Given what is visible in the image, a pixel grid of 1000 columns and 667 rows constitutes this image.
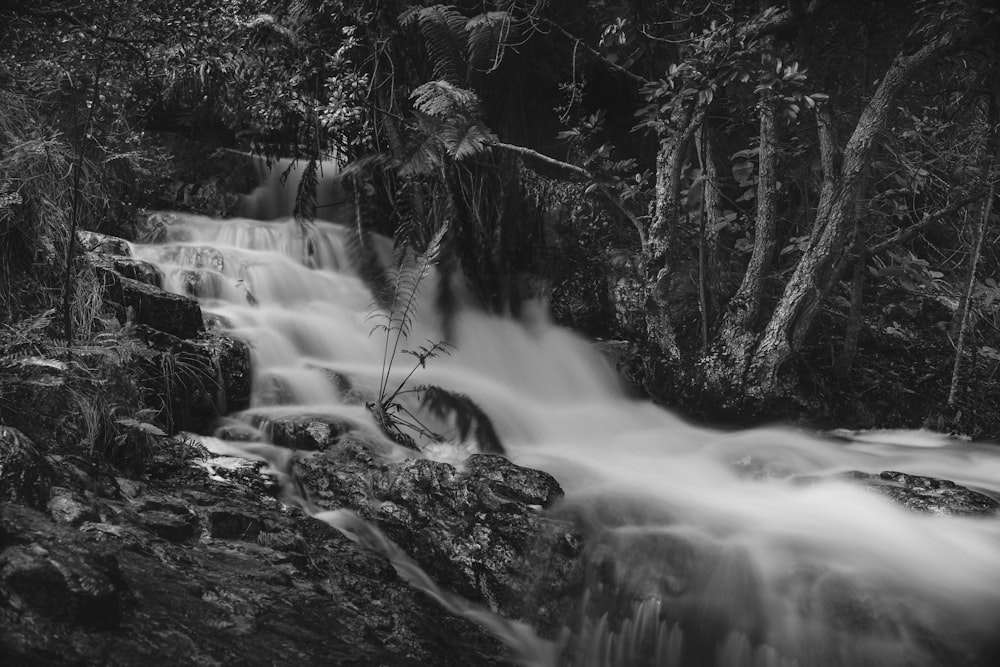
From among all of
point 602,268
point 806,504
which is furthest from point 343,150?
point 806,504

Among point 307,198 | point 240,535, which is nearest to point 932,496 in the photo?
point 240,535

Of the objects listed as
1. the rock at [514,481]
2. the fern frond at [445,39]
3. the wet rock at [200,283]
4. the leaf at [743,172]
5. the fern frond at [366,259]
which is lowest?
the rock at [514,481]

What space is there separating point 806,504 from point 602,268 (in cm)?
396

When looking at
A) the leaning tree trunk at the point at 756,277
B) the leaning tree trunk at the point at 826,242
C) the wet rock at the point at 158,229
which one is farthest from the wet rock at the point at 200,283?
the leaning tree trunk at the point at 826,242

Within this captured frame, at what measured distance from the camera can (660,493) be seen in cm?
465

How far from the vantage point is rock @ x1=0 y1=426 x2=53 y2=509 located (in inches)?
103

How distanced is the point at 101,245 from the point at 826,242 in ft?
19.3

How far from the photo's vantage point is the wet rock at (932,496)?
405 cm

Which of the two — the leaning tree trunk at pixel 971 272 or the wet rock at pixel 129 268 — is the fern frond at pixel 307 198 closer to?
the wet rock at pixel 129 268

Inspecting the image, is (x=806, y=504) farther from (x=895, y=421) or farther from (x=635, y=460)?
(x=895, y=421)

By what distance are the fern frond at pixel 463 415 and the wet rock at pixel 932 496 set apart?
2.64 meters

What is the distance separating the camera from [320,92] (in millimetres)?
8148

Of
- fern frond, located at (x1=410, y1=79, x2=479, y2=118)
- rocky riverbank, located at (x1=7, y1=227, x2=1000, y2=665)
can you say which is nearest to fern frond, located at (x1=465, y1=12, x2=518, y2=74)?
fern frond, located at (x1=410, y1=79, x2=479, y2=118)

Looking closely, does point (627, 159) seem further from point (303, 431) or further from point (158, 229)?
→ point (158, 229)
